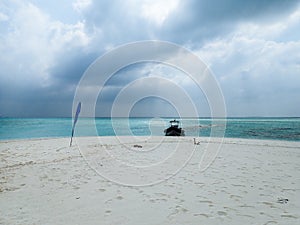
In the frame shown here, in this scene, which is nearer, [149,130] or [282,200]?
[282,200]

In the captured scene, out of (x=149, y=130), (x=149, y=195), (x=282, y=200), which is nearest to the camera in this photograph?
(x=282, y=200)

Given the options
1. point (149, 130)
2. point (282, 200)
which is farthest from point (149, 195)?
point (149, 130)

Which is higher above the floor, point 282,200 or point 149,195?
point 282,200

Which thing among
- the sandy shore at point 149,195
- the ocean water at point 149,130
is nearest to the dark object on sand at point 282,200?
the sandy shore at point 149,195

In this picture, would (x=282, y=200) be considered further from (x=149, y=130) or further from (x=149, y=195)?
(x=149, y=130)

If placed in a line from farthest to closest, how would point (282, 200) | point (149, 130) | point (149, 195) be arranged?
point (149, 130)
point (149, 195)
point (282, 200)

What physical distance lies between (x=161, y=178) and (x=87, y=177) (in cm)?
215

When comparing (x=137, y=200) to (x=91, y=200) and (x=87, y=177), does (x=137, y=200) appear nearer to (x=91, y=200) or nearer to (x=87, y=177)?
(x=91, y=200)

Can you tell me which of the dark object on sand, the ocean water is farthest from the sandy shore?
the ocean water

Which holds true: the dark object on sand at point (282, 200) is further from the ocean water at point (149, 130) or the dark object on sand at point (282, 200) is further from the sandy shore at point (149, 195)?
the ocean water at point (149, 130)

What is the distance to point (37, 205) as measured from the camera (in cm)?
412

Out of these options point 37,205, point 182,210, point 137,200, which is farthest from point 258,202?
point 37,205

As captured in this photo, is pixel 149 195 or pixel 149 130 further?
pixel 149 130

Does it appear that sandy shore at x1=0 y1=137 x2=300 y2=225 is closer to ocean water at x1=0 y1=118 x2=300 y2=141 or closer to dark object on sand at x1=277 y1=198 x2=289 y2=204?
dark object on sand at x1=277 y1=198 x2=289 y2=204
